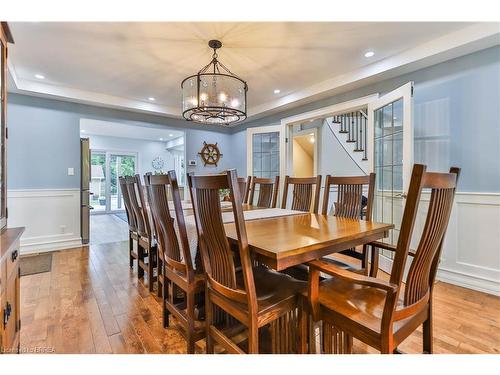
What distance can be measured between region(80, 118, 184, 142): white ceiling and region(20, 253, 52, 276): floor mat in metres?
3.76

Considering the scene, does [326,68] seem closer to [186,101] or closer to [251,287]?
[186,101]

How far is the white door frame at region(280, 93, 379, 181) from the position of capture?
3.30 m

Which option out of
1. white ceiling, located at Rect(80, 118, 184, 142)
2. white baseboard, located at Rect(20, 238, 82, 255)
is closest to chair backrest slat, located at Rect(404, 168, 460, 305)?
white baseboard, located at Rect(20, 238, 82, 255)

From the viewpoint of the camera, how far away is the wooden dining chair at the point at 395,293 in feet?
3.05

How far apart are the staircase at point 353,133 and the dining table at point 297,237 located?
323 cm

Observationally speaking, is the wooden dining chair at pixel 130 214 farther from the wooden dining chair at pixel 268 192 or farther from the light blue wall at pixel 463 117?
the light blue wall at pixel 463 117

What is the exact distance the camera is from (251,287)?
110cm

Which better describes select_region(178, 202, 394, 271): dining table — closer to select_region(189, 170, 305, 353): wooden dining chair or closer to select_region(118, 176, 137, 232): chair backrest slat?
select_region(189, 170, 305, 353): wooden dining chair

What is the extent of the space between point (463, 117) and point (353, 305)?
2.48 meters

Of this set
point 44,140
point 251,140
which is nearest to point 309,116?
point 251,140

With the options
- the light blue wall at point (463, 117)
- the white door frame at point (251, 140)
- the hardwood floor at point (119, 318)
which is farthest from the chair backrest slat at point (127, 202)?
the light blue wall at point (463, 117)
